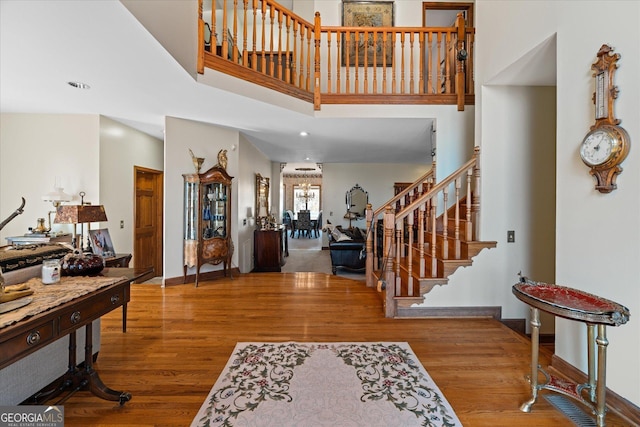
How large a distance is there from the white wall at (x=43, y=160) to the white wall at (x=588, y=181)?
520 centimetres

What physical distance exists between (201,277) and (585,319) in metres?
4.34

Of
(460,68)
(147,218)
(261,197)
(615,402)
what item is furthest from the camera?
(261,197)

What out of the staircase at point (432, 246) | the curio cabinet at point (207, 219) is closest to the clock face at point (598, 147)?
the staircase at point (432, 246)

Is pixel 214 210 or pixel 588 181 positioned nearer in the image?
pixel 588 181

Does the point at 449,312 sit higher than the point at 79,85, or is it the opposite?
the point at 79,85

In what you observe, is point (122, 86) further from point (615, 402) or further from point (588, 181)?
point (615, 402)

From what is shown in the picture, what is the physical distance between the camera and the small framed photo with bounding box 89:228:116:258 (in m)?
3.49

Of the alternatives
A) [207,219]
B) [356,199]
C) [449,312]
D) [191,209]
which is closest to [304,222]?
[356,199]

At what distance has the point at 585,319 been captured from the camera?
1.39 m

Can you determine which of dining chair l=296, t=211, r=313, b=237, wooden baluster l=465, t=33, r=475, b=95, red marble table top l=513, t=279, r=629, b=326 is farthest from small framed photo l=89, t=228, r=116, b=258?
dining chair l=296, t=211, r=313, b=237

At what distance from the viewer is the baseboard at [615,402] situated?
1521 mm

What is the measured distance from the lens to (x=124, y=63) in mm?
2420

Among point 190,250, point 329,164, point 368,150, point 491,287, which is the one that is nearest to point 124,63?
point 190,250

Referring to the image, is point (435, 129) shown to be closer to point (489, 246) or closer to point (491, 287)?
point (489, 246)
